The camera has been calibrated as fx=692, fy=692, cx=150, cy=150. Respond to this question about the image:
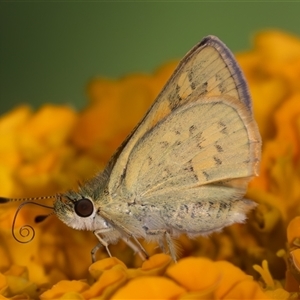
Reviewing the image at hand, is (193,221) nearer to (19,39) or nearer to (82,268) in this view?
(82,268)

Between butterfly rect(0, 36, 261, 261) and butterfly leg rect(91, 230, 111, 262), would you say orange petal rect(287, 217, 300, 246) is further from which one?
butterfly leg rect(91, 230, 111, 262)

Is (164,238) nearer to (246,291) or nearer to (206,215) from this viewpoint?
(206,215)

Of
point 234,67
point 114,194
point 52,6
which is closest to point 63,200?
point 114,194

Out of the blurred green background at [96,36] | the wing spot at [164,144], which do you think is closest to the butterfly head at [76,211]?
the wing spot at [164,144]

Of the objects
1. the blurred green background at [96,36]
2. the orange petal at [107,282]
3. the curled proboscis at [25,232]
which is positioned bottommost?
the orange petal at [107,282]

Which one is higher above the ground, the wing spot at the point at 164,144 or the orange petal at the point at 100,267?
the wing spot at the point at 164,144

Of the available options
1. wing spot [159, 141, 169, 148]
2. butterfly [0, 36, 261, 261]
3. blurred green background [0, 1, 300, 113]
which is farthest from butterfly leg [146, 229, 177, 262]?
blurred green background [0, 1, 300, 113]

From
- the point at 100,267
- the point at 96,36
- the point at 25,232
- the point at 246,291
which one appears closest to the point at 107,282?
the point at 100,267

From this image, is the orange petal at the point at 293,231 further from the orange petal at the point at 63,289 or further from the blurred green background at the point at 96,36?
the blurred green background at the point at 96,36

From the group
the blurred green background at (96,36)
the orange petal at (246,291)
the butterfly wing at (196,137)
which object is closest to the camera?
the orange petal at (246,291)
